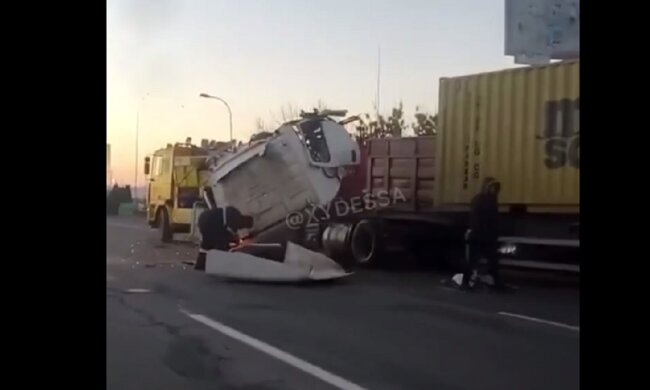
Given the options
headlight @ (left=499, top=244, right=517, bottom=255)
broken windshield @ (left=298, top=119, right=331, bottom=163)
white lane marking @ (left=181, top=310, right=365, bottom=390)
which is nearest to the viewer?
white lane marking @ (left=181, top=310, right=365, bottom=390)

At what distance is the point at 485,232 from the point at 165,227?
0.92 meters

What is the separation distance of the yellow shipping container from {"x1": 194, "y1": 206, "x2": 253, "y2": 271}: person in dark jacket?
1.84 feet

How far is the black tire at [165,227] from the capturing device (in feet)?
10.3

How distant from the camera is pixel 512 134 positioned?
306 centimetres

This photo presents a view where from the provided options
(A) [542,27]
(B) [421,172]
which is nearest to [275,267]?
(B) [421,172]

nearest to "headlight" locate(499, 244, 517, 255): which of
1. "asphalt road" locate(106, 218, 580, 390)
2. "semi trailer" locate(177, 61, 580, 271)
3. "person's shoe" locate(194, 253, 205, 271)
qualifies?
"semi trailer" locate(177, 61, 580, 271)

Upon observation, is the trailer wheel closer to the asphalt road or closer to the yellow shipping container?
the asphalt road

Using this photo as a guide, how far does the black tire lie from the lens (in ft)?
10.3

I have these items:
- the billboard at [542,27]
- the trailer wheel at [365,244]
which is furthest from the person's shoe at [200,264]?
the billboard at [542,27]

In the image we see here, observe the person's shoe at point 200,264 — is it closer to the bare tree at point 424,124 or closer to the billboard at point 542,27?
the bare tree at point 424,124

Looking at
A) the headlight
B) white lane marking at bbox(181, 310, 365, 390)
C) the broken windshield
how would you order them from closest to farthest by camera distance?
white lane marking at bbox(181, 310, 365, 390)
the broken windshield
the headlight

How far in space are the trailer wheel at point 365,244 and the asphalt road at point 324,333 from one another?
73 millimetres
